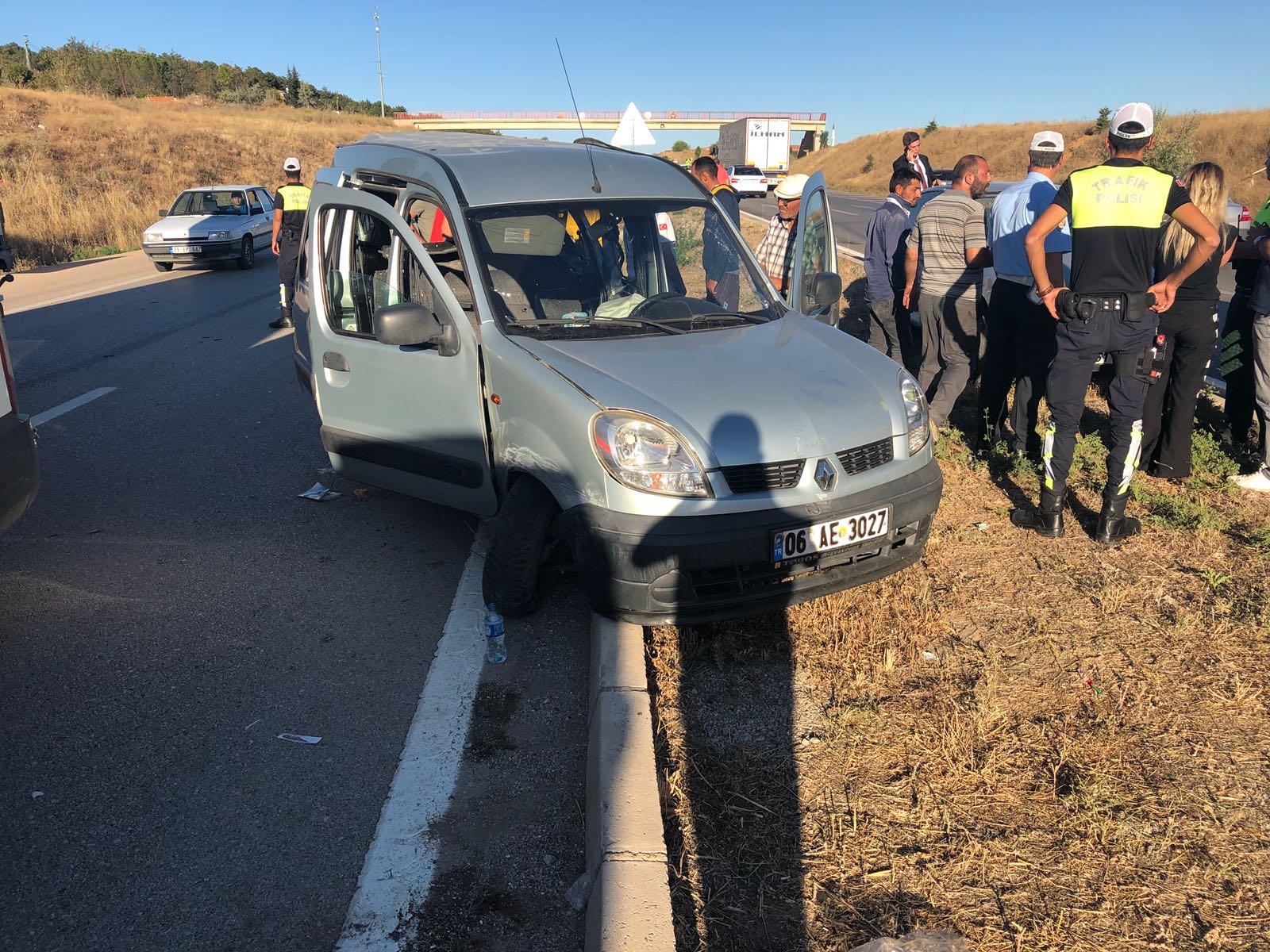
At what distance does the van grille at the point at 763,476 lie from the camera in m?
3.63

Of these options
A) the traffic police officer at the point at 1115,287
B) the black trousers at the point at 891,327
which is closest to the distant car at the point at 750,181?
the black trousers at the point at 891,327

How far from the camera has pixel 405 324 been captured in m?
4.30

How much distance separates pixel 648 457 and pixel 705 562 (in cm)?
46

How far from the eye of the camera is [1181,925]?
2508mm

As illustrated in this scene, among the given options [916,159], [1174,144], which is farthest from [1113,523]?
[1174,144]

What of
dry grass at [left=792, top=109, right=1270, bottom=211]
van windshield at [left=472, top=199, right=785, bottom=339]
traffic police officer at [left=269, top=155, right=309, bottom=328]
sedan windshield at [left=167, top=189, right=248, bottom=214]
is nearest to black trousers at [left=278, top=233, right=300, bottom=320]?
traffic police officer at [left=269, top=155, right=309, bottom=328]

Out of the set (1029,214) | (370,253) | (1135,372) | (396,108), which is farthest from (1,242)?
(396,108)

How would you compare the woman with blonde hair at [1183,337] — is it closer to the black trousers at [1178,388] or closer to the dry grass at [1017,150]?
the black trousers at [1178,388]

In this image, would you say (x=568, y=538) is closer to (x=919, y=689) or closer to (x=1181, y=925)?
(x=919, y=689)

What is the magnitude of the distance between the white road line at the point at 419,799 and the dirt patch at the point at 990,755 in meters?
0.76

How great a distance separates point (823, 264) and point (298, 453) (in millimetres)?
4069

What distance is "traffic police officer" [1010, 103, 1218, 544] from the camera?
4.56 metres

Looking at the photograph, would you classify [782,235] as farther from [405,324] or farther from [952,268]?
[405,324]

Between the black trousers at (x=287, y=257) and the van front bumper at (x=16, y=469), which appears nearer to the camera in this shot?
the van front bumper at (x=16, y=469)
